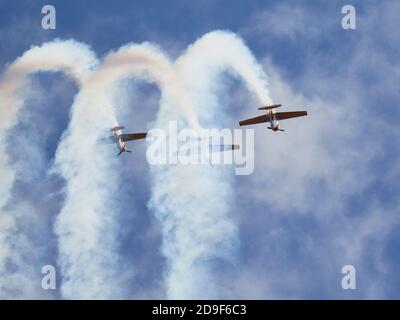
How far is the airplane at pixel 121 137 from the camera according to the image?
115162 millimetres

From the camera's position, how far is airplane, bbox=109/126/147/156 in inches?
4534

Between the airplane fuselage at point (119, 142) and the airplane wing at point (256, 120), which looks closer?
the airplane fuselage at point (119, 142)

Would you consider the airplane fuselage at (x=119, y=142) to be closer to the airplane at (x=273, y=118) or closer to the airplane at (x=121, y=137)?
the airplane at (x=121, y=137)

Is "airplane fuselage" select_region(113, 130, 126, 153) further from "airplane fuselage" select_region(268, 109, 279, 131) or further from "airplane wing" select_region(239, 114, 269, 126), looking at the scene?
"airplane fuselage" select_region(268, 109, 279, 131)

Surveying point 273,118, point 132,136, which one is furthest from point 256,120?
point 132,136

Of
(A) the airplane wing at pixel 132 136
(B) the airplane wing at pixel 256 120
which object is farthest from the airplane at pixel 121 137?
(B) the airplane wing at pixel 256 120

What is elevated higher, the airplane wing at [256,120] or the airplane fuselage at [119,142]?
the airplane wing at [256,120]

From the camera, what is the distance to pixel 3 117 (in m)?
115

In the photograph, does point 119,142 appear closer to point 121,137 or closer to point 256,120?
point 121,137

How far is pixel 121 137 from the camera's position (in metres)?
118

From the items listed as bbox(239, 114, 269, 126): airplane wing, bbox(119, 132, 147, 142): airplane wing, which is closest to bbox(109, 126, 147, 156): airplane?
bbox(119, 132, 147, 142): airplane wing
